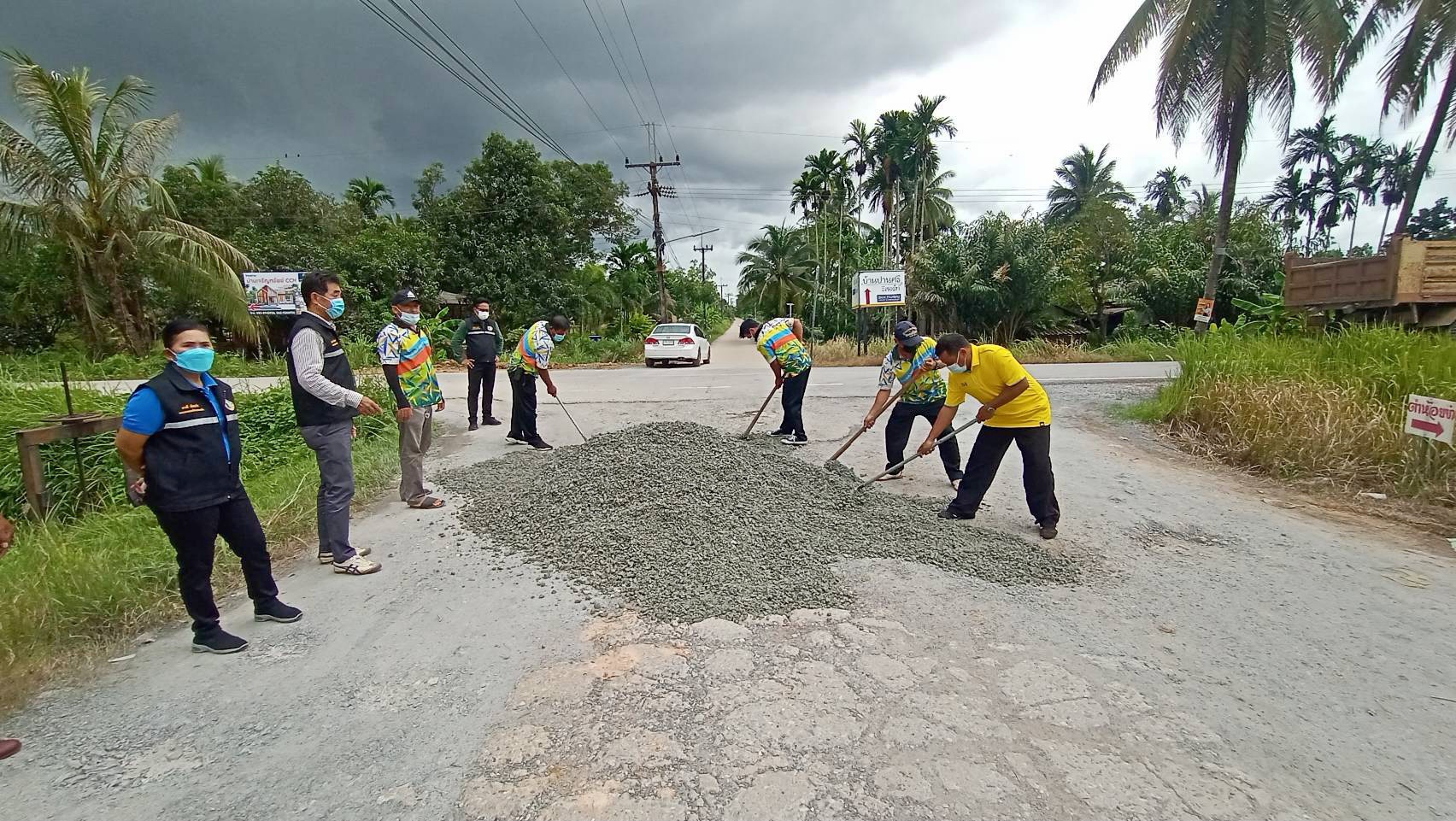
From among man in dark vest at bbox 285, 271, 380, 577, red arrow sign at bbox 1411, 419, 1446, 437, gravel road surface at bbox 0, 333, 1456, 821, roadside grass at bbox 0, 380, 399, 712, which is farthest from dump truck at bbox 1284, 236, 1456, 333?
roadside grass at bbox 0, 380, 399, 712

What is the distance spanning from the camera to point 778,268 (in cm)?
3750

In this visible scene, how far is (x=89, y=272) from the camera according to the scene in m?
15.7

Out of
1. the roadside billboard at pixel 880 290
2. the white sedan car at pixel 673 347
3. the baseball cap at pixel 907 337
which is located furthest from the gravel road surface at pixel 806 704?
the roadside billboard at pixel 880 290

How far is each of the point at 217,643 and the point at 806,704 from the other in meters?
2.74

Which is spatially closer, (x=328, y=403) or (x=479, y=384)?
(x=328, y=403)

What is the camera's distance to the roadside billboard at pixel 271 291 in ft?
57.9

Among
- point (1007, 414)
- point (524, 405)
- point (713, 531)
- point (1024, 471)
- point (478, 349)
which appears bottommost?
point (713, 531)

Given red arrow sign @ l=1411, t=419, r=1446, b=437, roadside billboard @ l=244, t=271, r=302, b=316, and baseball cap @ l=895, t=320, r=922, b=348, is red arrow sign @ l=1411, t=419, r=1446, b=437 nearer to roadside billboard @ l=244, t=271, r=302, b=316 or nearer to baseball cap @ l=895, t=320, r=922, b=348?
baseball cap @ l=895, t=320, r=922, b=348

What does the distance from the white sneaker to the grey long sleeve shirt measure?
39.0 inches

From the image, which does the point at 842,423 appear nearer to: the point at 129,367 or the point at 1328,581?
the point at 1328,581

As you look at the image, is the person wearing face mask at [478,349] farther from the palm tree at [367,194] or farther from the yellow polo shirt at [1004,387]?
the palm tree at [367,194]

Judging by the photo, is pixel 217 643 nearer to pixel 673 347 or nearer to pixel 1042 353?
pixel 673 347

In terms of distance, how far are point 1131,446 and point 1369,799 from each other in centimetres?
602

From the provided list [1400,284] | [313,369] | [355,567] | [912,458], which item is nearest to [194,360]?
[313,369]
